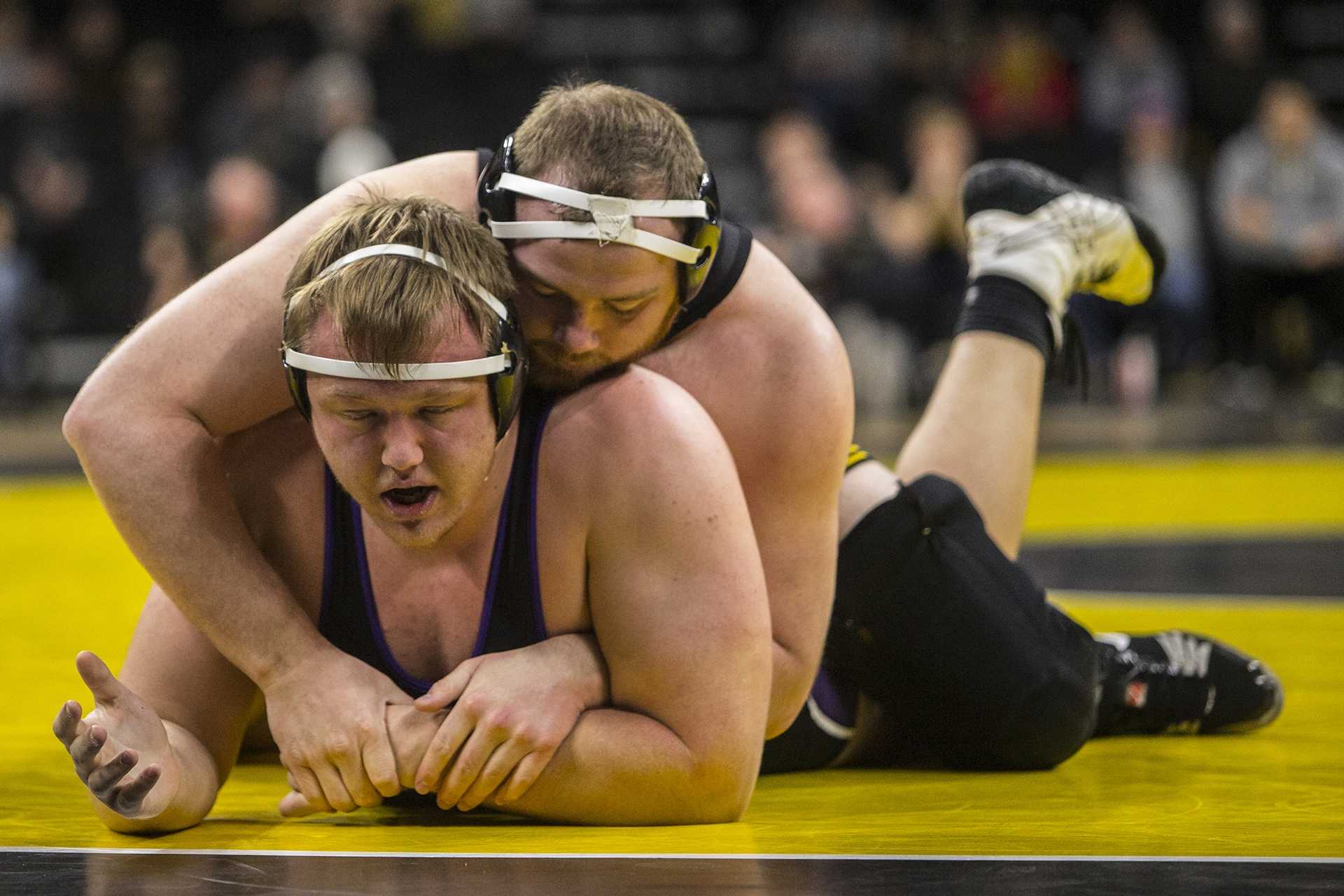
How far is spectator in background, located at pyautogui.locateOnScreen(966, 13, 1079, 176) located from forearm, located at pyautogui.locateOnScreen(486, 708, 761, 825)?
9.76m

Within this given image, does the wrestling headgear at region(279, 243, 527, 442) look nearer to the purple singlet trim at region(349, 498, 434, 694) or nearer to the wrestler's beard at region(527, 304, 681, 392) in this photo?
the wrestler's beard at region(527, 304, 681, 392)

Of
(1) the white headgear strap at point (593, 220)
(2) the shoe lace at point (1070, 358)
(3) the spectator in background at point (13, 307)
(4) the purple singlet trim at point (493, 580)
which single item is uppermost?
(1) the white headgear strap at point (593, 220)

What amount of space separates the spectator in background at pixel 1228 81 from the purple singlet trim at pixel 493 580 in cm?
1036

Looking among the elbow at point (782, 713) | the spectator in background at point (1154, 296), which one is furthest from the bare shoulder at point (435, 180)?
the spectator in background at point (1154, 296)

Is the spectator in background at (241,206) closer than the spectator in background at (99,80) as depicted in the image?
Yes

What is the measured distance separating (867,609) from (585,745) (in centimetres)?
85

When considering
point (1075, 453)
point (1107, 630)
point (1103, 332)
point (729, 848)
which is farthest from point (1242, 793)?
point (1103, 332)

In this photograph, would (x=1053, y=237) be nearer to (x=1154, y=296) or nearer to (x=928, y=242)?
(x=928, y=242)

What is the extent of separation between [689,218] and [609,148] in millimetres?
150

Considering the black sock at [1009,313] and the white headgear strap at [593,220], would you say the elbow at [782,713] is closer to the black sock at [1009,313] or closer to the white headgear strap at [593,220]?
the white headgear strap at [593,220]

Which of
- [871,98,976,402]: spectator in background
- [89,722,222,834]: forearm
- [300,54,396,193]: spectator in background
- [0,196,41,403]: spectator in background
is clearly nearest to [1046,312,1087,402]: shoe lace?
[89,722,222,834]: forearm

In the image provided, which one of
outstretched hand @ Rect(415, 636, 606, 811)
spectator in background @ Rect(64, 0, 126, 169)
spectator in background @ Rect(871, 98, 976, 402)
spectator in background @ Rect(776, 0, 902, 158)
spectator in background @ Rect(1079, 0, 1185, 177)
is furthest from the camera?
spectator in background @ Rect(64, 0, 126, 169)

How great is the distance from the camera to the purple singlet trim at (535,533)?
8.58 feet

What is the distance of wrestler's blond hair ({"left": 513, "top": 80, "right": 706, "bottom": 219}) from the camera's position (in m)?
2.61
